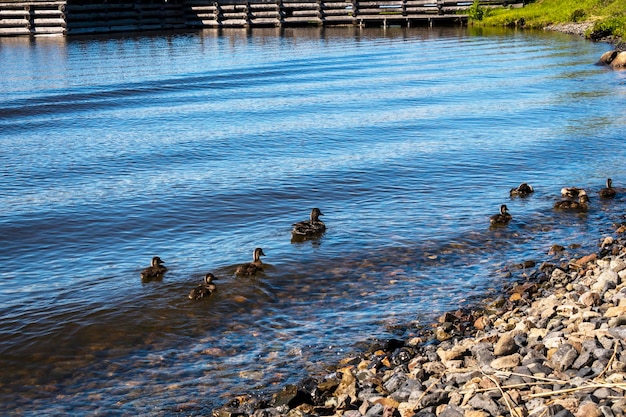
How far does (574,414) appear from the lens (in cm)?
691

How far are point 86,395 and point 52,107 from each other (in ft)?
75.2

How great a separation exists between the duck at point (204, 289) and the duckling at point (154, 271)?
88cm

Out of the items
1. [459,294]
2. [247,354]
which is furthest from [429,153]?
[247,354]

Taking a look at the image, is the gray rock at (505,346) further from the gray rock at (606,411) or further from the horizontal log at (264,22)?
the horizontal log at (264,22)

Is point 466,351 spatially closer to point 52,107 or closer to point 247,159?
point 247,159

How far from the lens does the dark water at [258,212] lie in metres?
10.6

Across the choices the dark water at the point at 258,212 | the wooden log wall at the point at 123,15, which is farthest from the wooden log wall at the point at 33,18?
the dark water at the point at 258,212

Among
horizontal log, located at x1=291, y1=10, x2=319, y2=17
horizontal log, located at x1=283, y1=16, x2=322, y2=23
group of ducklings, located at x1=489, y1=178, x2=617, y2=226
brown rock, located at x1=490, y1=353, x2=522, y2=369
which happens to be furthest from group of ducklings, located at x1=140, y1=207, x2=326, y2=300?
horizontal log, located at x1=291, y1=10, x2=319, y2=17

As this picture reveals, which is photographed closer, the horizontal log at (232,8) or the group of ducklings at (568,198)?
the group of ducklings at (568,198)

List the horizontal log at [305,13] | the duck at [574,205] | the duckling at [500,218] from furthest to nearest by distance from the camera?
the horizontal log at [305,13] < the duck at [574,205] < the duckling at [500,218]

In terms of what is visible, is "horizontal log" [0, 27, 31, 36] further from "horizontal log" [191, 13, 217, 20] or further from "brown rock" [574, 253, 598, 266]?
"brown rock" [574, 253, 598, 266]

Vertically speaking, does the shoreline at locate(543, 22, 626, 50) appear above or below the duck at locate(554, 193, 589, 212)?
above

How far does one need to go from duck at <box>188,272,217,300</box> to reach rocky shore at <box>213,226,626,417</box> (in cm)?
311

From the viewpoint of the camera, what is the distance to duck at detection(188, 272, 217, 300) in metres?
12.3
